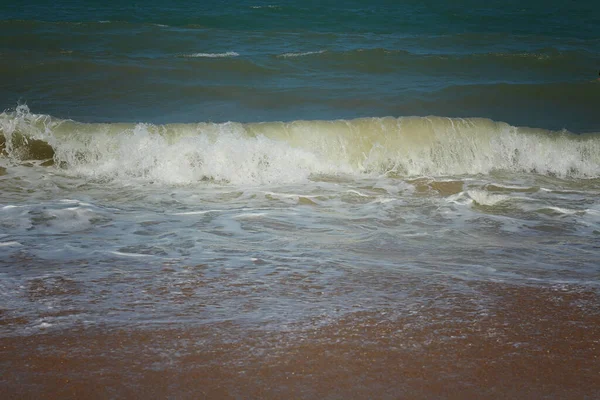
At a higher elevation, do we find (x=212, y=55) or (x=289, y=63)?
(x=212, y=55)

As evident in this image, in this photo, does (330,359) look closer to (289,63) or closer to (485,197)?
(485,197)

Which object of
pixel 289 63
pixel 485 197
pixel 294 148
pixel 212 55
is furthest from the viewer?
pixel 212 55

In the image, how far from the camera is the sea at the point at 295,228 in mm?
2768

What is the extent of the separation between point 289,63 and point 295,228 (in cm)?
1092

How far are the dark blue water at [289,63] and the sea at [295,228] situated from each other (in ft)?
0.34

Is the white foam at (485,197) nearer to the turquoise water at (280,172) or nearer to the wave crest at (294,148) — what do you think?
the turquoise water at (280,172)

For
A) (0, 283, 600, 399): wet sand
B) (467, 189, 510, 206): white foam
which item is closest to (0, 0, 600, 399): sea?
(0, 283, 600, 399): wet sand

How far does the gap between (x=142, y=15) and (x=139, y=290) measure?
21.6 metres

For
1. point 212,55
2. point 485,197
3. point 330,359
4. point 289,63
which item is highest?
point 212,55

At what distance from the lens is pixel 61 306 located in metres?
3.36

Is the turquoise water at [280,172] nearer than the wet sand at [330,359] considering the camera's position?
No

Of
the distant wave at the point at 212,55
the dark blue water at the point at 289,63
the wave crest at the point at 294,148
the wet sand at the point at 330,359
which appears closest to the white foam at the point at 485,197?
the wave crest at the point at 294,148

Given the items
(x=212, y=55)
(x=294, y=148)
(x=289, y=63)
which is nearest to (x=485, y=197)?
(x=294, y=148)

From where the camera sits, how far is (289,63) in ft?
51.6
